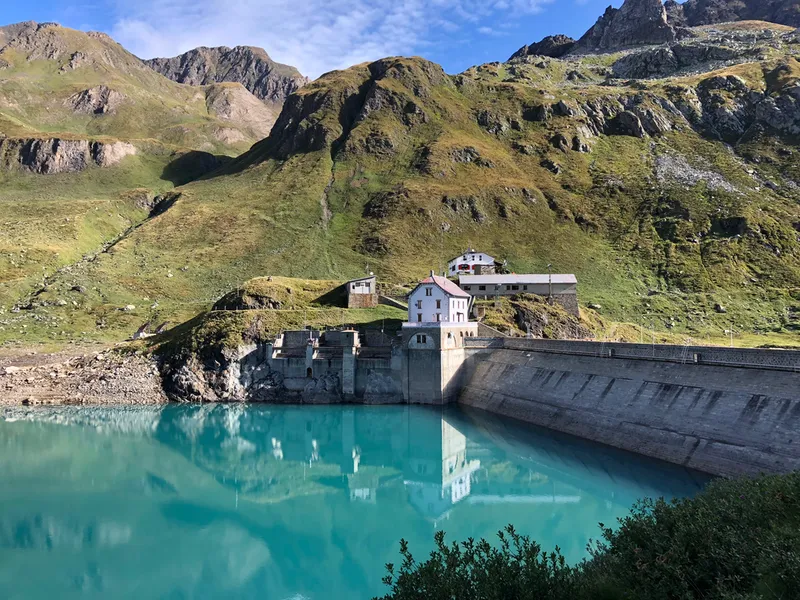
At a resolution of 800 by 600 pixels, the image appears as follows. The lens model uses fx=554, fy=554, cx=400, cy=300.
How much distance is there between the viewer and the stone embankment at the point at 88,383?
228 feet

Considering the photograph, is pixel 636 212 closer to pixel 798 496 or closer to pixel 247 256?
pixel 247 256

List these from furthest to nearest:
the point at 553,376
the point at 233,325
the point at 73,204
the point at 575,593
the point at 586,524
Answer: the point at 73,204, the point at 233,325, the point at 553,376, the point at 586,524, the point at 575,593

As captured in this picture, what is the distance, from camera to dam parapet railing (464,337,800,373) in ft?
116

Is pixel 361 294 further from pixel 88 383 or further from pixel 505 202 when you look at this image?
pixel 505 202

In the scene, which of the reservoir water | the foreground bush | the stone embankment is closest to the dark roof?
the reservoir water

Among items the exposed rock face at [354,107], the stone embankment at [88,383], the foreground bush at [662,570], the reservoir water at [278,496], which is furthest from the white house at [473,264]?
the foreground bush at [662,570]

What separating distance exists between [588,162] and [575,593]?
157m

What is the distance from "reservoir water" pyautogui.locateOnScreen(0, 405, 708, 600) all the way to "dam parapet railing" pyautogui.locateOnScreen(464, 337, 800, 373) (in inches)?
329

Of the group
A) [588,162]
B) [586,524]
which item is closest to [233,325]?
[586,524]

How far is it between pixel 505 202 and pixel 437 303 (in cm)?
8077

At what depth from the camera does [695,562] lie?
1420 centimetres

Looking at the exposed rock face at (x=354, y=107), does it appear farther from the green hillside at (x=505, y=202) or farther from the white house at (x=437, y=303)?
the white house at (x=437, y=303)

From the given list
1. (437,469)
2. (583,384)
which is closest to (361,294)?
(583,384)

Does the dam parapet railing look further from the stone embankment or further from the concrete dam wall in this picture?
the stone embankment
